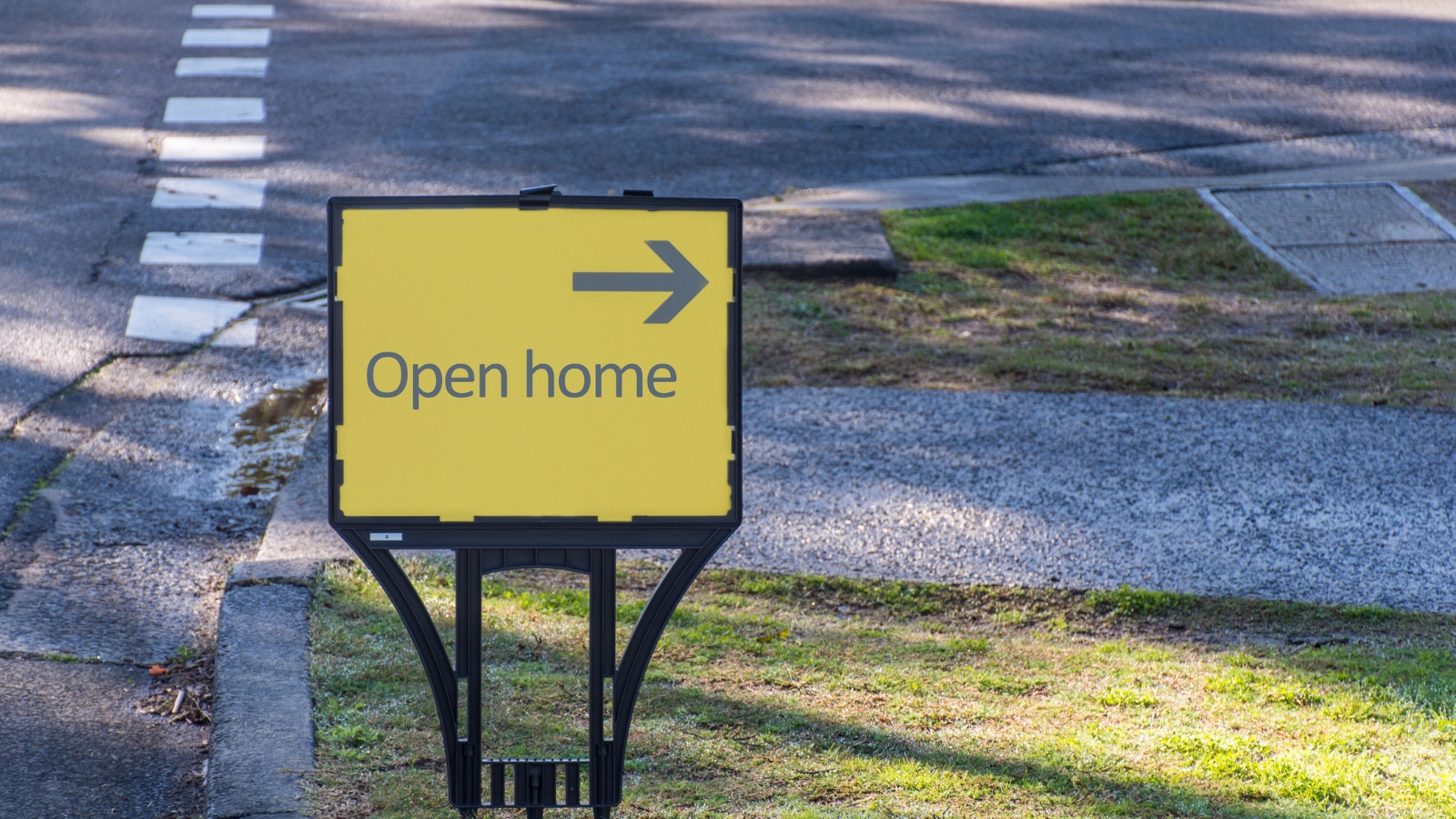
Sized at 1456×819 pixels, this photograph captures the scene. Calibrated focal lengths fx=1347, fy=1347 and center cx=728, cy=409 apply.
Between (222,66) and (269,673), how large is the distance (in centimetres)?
933

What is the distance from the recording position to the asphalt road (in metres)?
4.89

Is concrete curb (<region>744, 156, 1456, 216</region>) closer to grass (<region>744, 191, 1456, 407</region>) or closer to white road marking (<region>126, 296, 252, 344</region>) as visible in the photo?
grass (<region>744, 191, 1456, 407</region>)

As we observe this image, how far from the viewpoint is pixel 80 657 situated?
13.1 feet

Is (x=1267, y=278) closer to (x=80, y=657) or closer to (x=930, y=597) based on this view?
(x=930, y=597)

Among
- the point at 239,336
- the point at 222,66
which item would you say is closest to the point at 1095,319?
the point at 239,336

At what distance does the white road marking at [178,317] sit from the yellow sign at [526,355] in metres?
4.60

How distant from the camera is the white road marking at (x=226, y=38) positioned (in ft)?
40.3

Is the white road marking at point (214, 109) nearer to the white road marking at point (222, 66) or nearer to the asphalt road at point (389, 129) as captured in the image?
the asphalt road at point (389, 129)

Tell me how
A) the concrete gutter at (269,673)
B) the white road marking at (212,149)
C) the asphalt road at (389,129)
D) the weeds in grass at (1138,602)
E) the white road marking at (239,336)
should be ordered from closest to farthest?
the concrete gutter at (269,673) → the weeds in grass at (1138,602) → the asphalt road at (389,129) → the white road marking at (239,336) → the white road marking at (212,149)

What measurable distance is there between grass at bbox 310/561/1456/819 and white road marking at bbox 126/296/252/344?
304 cm

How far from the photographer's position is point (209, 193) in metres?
8.85

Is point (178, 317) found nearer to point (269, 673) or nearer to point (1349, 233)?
point (269, 673)

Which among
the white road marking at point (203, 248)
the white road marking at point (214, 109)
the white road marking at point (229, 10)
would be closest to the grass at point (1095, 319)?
the white road marking at point (203, 248)

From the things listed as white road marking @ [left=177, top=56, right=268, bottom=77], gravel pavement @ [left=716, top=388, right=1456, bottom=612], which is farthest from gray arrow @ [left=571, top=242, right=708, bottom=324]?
white road marking @ [left=177, top=56, right=268, bottom=77]
